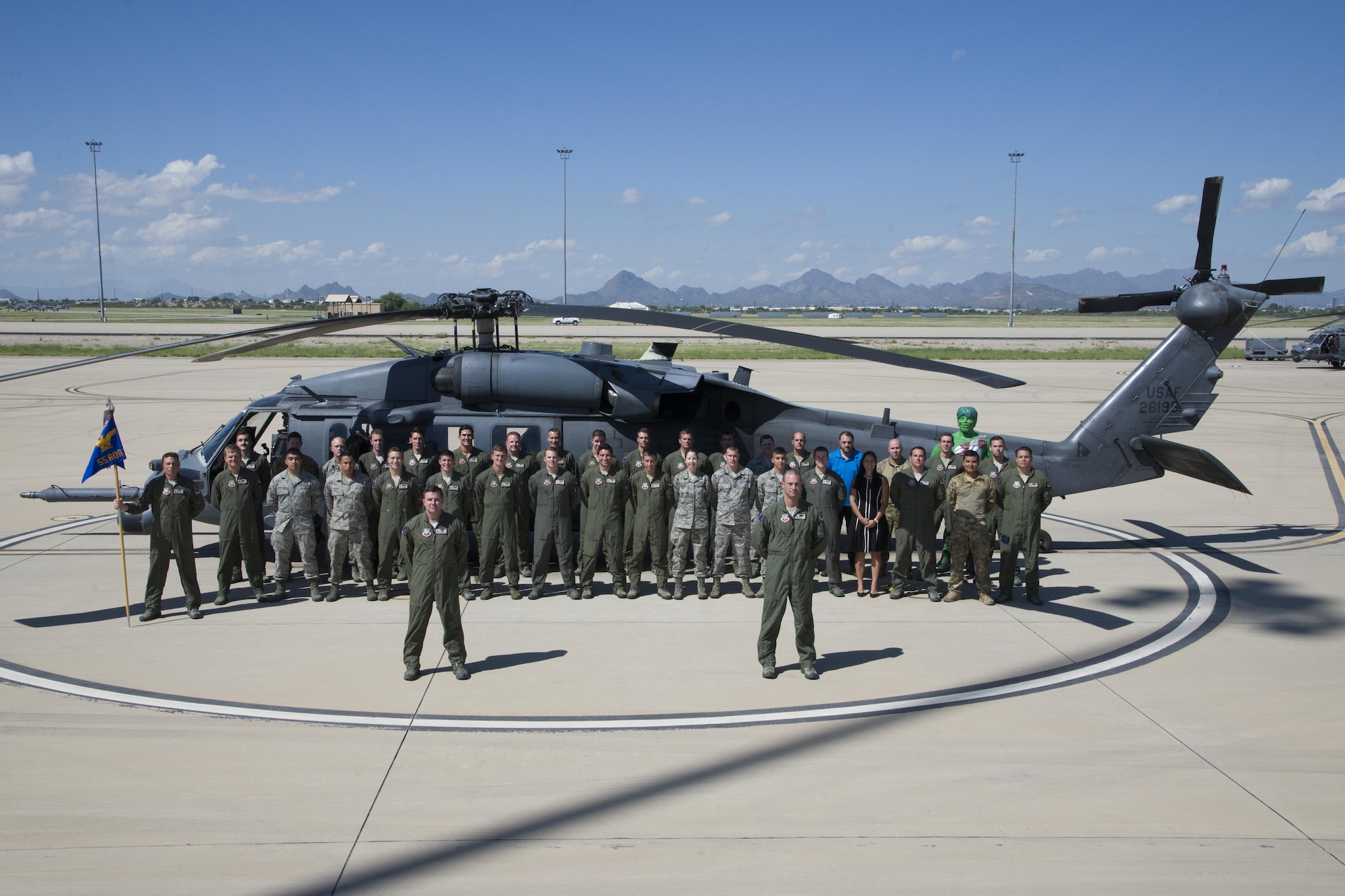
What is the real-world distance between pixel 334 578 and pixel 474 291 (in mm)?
3400

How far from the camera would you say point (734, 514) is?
30.3 feet

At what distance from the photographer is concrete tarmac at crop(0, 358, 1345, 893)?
469 centimetres

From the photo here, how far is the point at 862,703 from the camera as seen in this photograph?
22.0 feet

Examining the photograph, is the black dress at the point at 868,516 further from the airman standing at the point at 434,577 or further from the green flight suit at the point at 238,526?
the green flight suit at the point at 238,526

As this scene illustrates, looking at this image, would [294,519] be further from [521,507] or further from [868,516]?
[868,516]

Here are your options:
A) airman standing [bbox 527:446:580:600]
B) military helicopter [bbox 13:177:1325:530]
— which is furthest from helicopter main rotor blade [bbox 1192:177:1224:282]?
airman standing [bbox 527:446:580:600]

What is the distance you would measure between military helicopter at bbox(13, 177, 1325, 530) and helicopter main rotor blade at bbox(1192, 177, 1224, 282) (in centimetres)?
2

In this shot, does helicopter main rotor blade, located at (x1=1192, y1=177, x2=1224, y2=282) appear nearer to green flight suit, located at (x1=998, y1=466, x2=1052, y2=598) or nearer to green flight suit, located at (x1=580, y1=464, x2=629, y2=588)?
green flight suit, located at (x1=998, y1=466, x2=1052, y2=598)

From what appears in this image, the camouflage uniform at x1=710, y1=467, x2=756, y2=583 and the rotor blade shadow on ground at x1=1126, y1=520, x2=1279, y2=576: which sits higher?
the camouflage uniform at x1=710, y1=467, x2=756, y2=583

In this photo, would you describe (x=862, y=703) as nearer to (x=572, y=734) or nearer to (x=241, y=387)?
(x=572, y=734)

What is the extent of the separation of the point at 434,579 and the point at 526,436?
3815mm

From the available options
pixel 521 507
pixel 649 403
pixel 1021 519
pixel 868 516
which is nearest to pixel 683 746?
pixel 521 507

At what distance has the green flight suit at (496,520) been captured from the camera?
922 cm

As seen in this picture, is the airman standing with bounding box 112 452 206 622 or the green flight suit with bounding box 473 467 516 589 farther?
the green flight suit with bounding box 473 467 516 589
